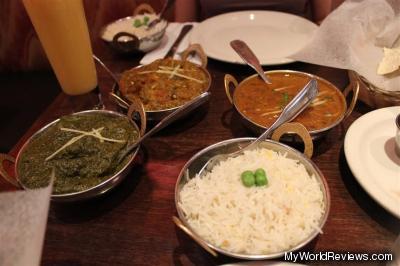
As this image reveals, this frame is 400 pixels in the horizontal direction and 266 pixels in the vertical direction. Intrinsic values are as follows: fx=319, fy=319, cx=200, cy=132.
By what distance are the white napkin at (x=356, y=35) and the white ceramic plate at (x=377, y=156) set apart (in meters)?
0.40

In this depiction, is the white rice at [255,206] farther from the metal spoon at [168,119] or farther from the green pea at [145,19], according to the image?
the green pea at [145,19]

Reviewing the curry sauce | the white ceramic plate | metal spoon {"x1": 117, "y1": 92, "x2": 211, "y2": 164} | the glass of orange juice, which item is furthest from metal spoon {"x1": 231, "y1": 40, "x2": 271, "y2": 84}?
the glass of orange juice

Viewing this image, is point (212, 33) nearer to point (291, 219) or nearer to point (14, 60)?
point (291, 219)

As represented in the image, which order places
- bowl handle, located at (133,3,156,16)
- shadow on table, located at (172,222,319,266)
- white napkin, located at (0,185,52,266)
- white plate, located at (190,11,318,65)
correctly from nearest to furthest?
1. white napkin, located at (0,185,52,266)
2. shadow on table, located at (172,222,319,266)
3. white plate, located at (190,11,318,65)
4. bowl handle, located at (133,3,156,16)

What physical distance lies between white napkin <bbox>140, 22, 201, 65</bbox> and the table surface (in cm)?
68

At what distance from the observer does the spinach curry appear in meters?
1.25

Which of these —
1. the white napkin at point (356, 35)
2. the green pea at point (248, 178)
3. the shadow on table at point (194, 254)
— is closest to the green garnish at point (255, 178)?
the green pea at point (248, 178)

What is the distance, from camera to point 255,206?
3.65 ft

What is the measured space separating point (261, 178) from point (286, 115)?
361 millimetres

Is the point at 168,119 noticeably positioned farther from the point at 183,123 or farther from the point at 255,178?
the point at 255,178

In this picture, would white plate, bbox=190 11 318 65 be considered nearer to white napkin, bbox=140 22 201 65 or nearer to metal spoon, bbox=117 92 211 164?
white napkin, bbox=140 22 201 65

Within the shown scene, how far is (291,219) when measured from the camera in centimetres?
107

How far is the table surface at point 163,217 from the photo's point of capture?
112 cm

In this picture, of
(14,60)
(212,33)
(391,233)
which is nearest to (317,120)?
(391,233)
